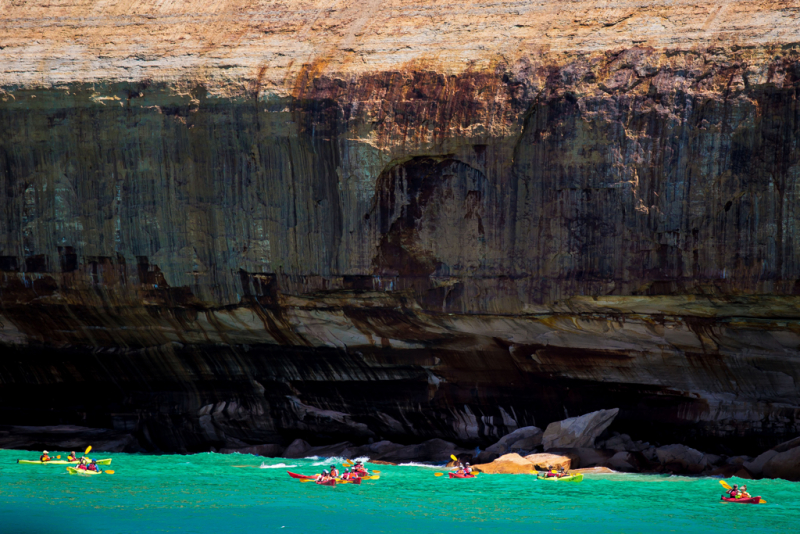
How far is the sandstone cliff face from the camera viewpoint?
1386cm

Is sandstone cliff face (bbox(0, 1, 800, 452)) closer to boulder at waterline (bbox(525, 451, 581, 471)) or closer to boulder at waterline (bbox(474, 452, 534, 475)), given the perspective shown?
boulder at waterline (bbox(525, 451, 581, 471))

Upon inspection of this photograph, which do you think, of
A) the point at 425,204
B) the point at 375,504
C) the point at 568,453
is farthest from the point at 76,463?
the point at 568,453

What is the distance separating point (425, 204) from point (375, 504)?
5.37 metres

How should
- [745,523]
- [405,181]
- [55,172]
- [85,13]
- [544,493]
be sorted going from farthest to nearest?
[85,13] → [55,172] → [405,181] → [544,493] → [745,523]

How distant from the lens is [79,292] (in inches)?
650

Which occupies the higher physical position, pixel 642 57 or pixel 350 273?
pixel 642 57

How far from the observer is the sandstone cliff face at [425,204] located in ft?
45.5

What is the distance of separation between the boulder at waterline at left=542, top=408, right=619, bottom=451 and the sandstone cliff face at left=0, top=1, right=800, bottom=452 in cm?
43

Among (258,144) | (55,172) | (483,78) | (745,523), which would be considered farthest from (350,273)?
(745,523)

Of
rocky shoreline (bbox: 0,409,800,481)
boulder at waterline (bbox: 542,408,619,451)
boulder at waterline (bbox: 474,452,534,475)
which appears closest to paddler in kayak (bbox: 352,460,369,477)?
rocky shoreline (bbox: 0,409,800,481)

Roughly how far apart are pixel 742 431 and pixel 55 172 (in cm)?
1424

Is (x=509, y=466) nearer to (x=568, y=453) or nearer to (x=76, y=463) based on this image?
(x=568, y=453)

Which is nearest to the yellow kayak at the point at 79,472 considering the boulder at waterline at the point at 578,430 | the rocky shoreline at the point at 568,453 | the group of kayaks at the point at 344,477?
the rocky shoreline at the point at 568,453

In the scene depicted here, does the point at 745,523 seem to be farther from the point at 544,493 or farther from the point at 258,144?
the point at 258,144
